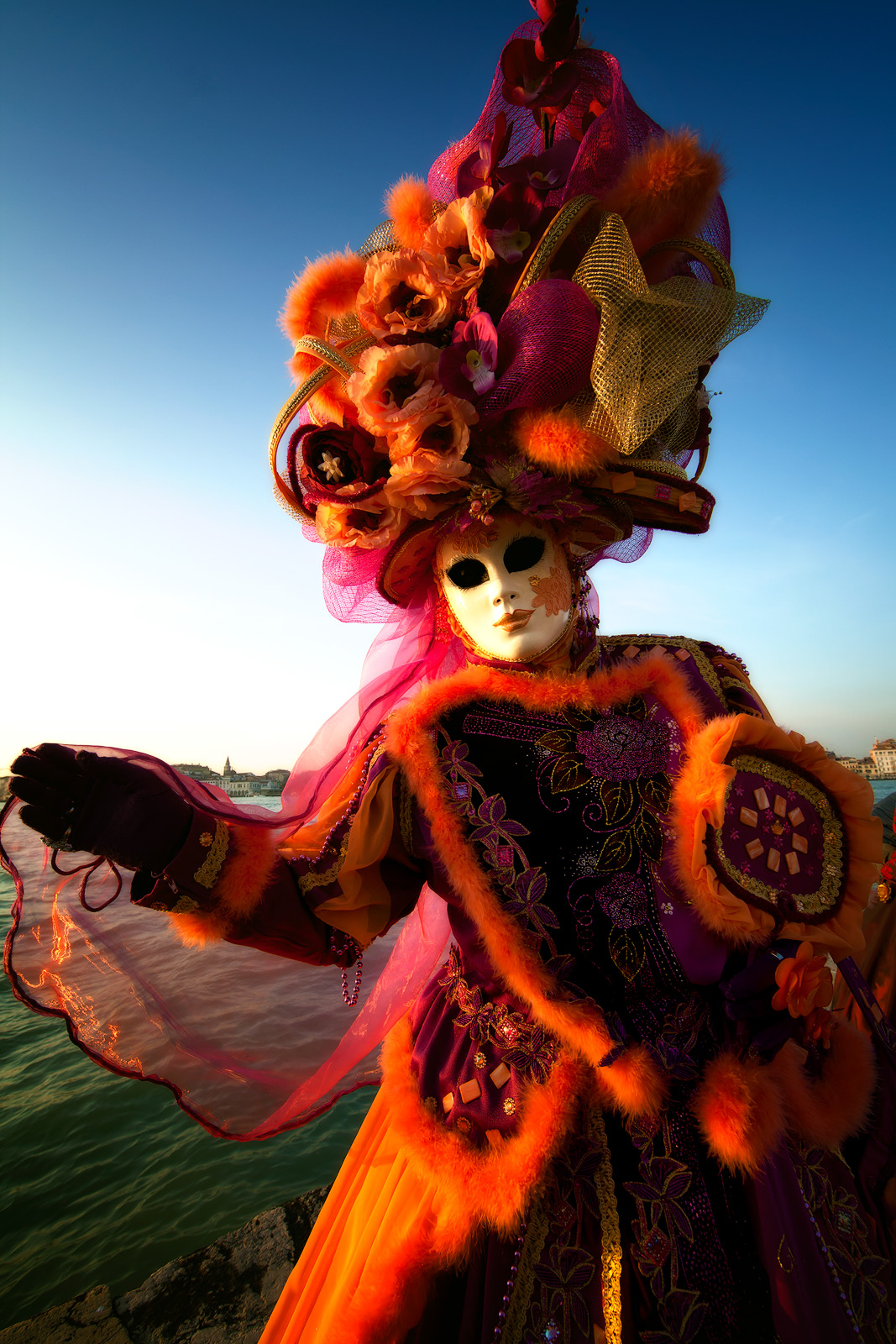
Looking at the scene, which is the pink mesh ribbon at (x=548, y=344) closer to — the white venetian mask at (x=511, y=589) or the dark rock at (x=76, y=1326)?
the white venetian mask at (x=511, y=589)

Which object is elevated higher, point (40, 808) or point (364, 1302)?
point (40, 808)

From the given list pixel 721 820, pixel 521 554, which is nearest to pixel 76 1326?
pixel 721 820

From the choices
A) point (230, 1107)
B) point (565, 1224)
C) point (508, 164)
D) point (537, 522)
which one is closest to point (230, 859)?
point (230, 1107)

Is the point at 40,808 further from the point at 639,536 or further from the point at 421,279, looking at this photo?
the point at 639,536

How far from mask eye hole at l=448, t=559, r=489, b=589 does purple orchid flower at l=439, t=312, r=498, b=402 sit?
17.7 inches

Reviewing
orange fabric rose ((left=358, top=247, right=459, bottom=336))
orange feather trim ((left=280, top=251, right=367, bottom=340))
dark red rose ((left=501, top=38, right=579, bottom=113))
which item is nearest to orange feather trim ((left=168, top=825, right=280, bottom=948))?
orange fabric rose ((left=358, top=247, right=459, bottom=336))

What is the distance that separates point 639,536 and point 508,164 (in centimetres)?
116

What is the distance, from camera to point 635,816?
4.70ft

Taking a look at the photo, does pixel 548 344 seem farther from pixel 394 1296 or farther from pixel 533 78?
pixel 394 1296

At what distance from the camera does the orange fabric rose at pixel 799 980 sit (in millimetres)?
1119

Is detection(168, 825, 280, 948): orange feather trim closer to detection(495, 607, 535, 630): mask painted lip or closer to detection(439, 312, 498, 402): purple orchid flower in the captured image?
detection(495, 607, 535, 630): mask painted lip

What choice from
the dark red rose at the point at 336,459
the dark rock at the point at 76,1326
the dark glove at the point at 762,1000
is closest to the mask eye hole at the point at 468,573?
the dark red rose at the point at 336,459

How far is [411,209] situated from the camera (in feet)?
6.02

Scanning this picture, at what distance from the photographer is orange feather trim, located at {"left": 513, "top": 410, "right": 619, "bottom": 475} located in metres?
→ 1.51
